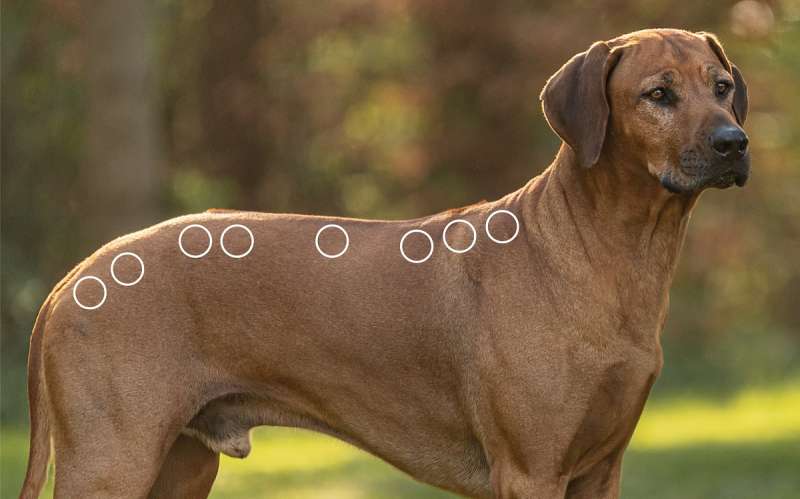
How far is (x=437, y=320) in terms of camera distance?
16.4 feet

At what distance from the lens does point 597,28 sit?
14945 mm

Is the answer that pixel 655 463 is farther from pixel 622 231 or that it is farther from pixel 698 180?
pixel 698 180

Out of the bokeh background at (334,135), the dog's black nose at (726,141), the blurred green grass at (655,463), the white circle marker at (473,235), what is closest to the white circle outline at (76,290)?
the white circle marker at (473,235)

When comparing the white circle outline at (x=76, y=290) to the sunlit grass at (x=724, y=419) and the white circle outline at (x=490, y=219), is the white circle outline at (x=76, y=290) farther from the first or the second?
the sunlit grass at (x=724, y=419)

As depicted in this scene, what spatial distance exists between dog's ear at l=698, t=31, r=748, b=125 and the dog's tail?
8.27 feet

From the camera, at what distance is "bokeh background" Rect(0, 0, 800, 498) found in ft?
43.1

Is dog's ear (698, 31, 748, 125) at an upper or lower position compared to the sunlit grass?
upper

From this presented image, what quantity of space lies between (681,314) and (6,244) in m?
8.81

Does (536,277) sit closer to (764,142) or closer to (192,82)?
(192,82)

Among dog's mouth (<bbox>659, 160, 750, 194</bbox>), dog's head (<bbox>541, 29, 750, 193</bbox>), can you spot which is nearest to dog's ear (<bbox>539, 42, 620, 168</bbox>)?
dog's head (<bbox>541, 29, 750, 193</bbox>)

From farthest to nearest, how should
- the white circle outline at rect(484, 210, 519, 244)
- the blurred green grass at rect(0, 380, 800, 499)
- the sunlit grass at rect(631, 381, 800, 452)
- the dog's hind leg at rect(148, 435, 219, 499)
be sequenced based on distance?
the sunlit grass at rect(631, 381, 800, 452) < the blurred green grass at rect(0, 380, 800, 499) < the dog's hind leg at rect(148, 435, 219, 499) < the white circle outline at rect(484, 210, 519, 244)

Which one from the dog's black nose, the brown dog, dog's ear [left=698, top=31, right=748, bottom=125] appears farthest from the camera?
dog's ear [left=698, top=31, right=748, bottom=125]

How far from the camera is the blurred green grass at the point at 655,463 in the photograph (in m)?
9.20

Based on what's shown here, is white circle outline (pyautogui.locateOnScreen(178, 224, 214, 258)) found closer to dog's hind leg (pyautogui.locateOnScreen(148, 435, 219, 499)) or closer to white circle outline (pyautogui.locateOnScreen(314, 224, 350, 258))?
white circle outline (pyautogui.locateOnScreen(314, 224, 350, 258))
